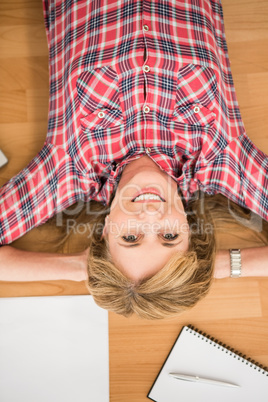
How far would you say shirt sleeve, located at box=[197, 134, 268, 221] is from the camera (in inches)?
38.2

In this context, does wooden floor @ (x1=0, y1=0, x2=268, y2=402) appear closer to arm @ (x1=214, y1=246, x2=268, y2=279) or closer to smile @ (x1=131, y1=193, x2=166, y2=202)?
arm @ (x1=214, y1=246, x2=268, y2=279)

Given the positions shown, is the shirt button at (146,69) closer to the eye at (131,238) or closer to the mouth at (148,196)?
the mouth at (148,196)

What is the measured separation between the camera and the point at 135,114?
951mm

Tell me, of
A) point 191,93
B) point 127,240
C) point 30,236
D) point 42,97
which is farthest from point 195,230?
point 42,97

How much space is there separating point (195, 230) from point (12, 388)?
654 mm

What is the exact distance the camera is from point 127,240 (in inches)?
32.7

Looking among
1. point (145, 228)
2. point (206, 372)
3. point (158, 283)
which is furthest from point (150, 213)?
point (206, 372)

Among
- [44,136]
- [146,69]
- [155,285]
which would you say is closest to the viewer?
[155,285]

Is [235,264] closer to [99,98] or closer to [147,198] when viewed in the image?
[147,198]

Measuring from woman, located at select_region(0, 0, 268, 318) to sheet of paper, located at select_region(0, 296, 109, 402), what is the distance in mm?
177

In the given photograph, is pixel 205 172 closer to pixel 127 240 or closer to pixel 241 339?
pixel 127 240

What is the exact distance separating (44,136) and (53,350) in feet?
2.06

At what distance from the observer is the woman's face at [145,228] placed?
819 mm

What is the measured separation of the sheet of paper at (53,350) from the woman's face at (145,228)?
0.90 ft
